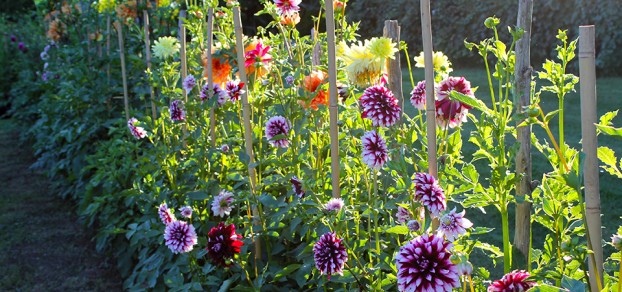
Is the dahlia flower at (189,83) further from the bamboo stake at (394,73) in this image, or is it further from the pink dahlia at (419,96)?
the pink dahlia at (419,96)

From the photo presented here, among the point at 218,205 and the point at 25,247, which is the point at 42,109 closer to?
the point at 25,247

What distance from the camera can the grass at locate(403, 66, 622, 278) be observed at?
3.31m


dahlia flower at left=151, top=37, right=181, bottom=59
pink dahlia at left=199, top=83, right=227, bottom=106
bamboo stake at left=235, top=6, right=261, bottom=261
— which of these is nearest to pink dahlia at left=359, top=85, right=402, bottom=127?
bamboo stake at left=235, top=6, right=261, bottom=261

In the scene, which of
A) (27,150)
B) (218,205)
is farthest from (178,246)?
(27,150)

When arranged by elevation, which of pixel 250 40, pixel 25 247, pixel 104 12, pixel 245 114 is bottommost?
pixel 25 247

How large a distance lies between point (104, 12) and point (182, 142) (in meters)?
2.39

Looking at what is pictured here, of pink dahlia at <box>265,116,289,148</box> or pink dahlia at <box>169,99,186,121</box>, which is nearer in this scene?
pink dahlia at <box>265,116,289,148</box>

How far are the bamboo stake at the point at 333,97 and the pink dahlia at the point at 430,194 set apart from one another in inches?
20.8

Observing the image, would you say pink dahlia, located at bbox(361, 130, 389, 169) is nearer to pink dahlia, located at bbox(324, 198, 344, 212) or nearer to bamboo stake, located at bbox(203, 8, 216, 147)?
pink dahlia, located at bbox(324, 198, 344, 212)

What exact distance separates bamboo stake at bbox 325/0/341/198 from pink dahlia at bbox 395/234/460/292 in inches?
27.2

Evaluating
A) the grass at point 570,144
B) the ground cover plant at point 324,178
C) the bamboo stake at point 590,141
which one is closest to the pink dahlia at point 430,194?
the ground cover plant at point 324,178

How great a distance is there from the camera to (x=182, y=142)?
294 centimetres

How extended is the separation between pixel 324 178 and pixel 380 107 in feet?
2.04

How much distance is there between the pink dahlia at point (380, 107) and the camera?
160 centimetres
